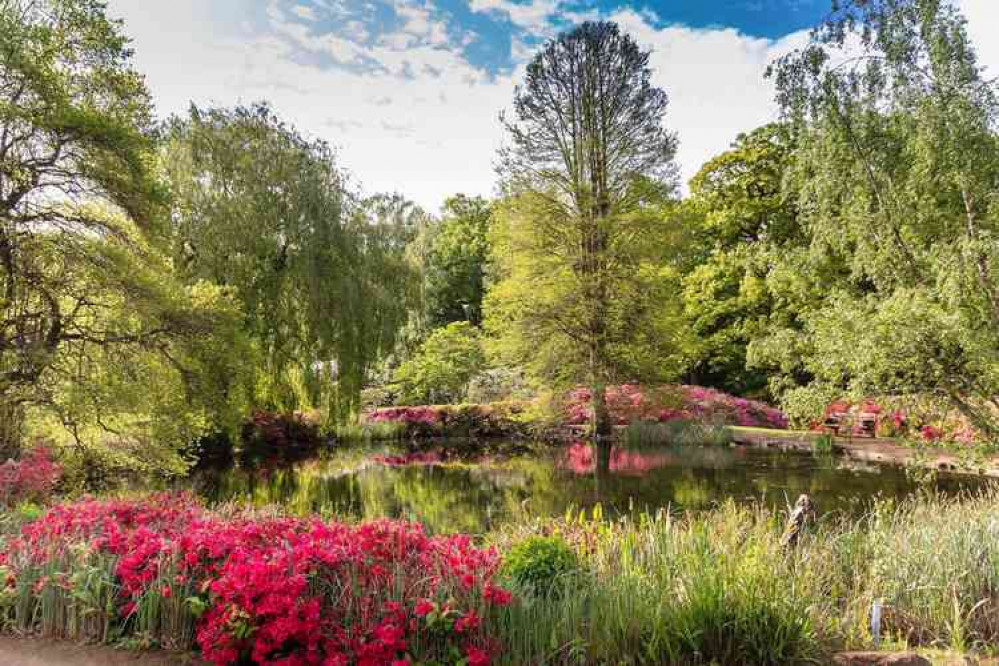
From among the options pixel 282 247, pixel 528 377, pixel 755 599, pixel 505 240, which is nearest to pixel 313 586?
pixel 755 599

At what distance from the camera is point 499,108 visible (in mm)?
18422

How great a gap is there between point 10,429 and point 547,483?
28.1 ft

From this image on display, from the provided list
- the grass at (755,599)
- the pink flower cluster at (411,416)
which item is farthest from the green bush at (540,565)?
the pink flower cluster at (411,416)

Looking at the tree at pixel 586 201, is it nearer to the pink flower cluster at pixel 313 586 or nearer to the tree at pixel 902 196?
the tree at pixel 902 196

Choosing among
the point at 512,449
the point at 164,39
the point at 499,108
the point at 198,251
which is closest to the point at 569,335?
the point at 512,449

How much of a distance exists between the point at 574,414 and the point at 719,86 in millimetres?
12302

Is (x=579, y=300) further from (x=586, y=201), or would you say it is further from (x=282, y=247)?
(x=282, y=247)

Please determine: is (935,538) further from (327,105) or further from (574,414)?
(574,414)

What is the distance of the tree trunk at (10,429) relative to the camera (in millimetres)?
8320

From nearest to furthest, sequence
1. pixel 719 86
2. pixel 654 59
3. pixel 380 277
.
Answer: pixel 719 86 < pixel 380 277 < pixel 654 59

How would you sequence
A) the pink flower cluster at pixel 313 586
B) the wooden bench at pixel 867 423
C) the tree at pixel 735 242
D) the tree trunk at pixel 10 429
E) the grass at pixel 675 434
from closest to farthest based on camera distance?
the pink flower cluster at pixel 313 586 < the tree trunk at pixel 10 429 < the wooden bench at pixel 867 423 < the grass at pixel 675 434 < the tree at pixel 735 242

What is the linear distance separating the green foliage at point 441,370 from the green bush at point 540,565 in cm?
1948

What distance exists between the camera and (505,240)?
17266mm

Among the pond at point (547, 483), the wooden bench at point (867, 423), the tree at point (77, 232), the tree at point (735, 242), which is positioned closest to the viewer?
the tree at point (77, 232)
